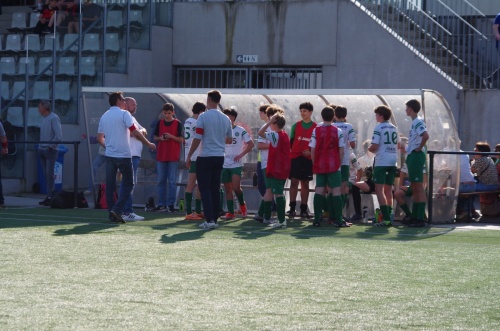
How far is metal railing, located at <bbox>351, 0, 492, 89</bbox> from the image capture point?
24328mm

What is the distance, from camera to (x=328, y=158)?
16172mm

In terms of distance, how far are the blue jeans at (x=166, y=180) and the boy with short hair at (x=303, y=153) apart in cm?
218

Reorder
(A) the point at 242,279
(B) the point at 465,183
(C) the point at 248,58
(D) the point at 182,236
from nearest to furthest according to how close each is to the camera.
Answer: (A) the point at 242,279 < (D) the point at 182,236 < (B) the point at 465,183 < (C) the point at 248,58

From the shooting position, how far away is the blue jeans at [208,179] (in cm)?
1530

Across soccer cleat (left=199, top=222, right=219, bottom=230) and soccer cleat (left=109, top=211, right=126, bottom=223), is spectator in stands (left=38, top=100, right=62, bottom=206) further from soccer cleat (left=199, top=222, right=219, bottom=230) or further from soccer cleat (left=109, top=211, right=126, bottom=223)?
soccer cleat (left=199, top=222, right=219, bottom=230)

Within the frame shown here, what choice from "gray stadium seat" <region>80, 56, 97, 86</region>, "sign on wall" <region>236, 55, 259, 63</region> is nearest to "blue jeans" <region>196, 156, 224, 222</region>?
"gray stadium seat" <region>80, 56, 97, 86</region>

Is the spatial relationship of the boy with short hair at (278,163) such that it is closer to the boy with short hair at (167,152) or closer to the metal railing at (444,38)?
the boy with short hair at (167,152)

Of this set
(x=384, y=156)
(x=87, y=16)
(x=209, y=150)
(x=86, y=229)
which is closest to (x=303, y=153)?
(x=384, y=156)

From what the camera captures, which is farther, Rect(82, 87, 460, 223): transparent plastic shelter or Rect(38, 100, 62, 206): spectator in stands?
Rect(38, 100, 62, 206): spectator in stands

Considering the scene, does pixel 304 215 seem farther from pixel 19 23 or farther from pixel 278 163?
pixel 19 23

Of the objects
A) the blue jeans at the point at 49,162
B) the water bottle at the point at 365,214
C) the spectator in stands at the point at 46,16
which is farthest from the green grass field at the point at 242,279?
the spectator in stands at the point at 46,16

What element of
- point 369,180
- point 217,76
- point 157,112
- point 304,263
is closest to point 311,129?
point 369,180

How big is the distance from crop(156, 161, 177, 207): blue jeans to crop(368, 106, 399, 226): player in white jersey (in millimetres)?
3816

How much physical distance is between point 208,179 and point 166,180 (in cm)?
370
